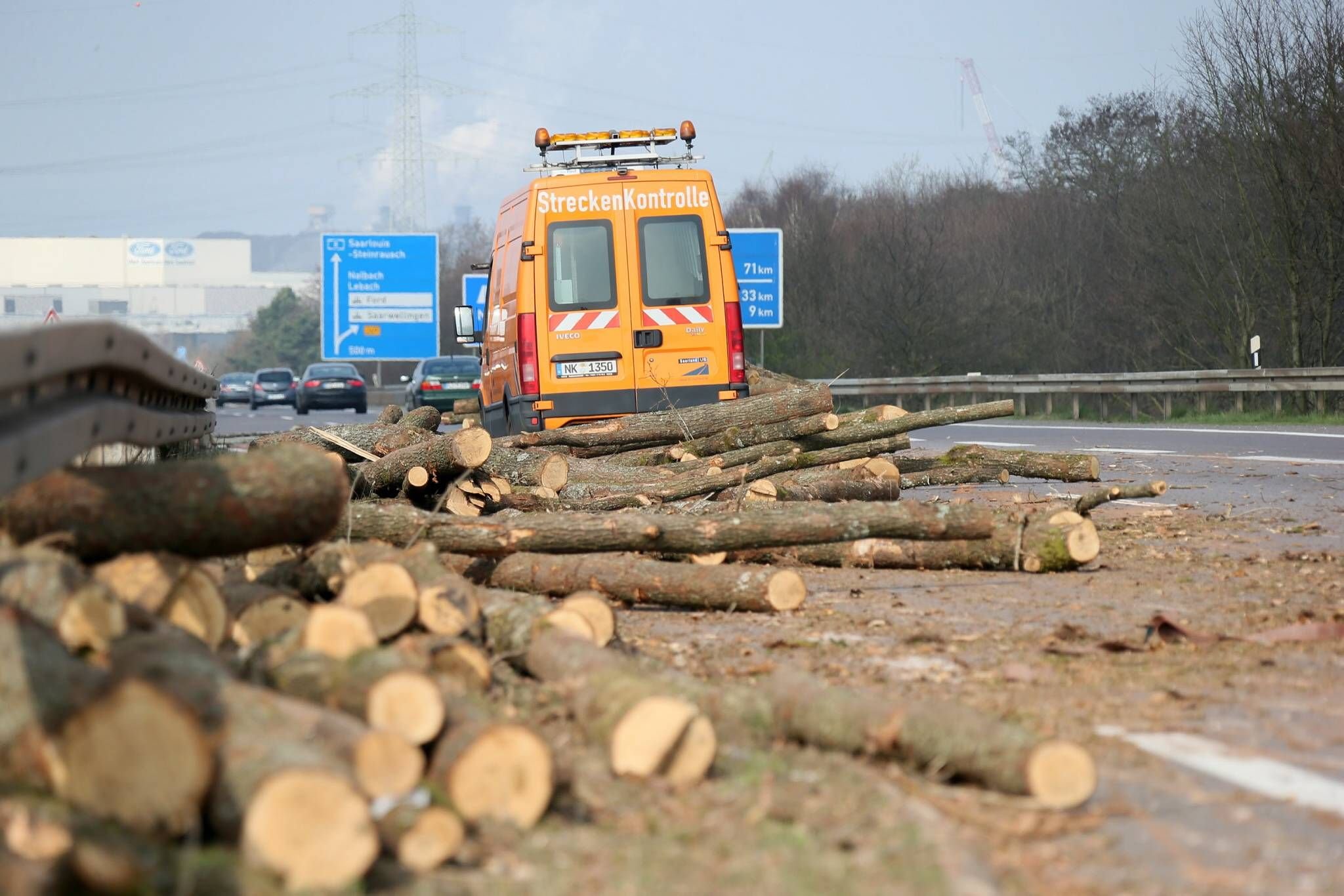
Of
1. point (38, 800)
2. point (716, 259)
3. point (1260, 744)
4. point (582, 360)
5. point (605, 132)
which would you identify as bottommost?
point (1260, 744)

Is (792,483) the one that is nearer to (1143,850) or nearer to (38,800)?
(1143,850)

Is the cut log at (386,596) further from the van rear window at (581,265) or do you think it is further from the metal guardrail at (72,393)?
the van rear window at (581,265)

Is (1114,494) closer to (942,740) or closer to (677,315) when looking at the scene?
(677,315)

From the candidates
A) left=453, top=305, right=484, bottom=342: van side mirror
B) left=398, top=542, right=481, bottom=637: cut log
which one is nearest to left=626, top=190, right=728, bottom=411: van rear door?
left=453, top=305, right=484, bottom=342: van side mirror

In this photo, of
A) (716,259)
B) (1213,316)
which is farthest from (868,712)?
(1213,316)

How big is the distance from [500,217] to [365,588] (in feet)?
35.1

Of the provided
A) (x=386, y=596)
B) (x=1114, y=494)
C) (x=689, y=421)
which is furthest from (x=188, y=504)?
(x=689, y=421)

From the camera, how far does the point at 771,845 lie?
11.0ft

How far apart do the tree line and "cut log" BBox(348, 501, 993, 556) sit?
935 inches

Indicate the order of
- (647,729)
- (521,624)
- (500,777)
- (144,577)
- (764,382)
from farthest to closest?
(764,382), (521,624), (144,577), (647,729), (500,777)

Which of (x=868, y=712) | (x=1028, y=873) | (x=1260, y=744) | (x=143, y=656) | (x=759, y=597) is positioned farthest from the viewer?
(x=759, y=597)

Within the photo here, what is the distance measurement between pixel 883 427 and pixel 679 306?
2400 mm

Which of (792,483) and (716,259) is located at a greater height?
(716,259)

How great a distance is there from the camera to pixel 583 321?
13.3 metres
